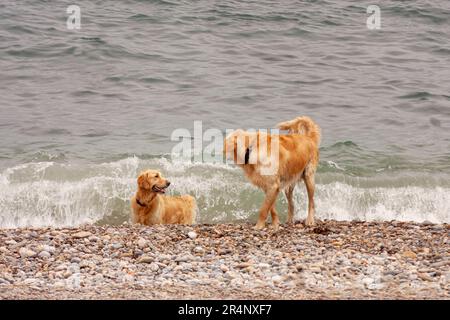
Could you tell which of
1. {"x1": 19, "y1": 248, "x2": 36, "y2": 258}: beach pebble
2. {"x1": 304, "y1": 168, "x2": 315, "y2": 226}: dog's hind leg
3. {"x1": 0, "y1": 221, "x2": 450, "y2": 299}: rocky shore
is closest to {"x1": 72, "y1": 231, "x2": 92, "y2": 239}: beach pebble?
{"x1": 0, "y1": 221, "x2": 450, "y2": 299}: rocky shore

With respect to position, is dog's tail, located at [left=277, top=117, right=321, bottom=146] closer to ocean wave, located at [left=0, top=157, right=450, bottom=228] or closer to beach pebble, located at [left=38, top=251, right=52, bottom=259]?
ocean wave, located at [left=0, top=157, right=450, bottom=228]

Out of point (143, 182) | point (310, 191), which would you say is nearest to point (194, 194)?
point (143, 182)

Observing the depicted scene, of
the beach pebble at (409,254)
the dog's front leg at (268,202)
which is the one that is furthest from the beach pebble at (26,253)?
the beach pebble at (409,254)

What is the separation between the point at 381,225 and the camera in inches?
403

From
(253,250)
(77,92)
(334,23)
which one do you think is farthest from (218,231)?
(334,23)

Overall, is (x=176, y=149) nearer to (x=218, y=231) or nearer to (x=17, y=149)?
(x=17, y=149)

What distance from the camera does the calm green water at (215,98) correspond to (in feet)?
40.3

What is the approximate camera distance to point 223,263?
7.96 metres

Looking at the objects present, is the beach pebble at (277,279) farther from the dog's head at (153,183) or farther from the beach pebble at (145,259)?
the dog's head at (153,183)

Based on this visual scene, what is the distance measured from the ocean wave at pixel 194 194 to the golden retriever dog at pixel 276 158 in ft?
5.23

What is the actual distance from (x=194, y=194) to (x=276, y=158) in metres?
2.99

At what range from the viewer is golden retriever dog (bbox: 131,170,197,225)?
1018cm

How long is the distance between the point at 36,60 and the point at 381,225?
414 inches

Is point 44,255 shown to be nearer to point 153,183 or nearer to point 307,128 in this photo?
point 153,183
